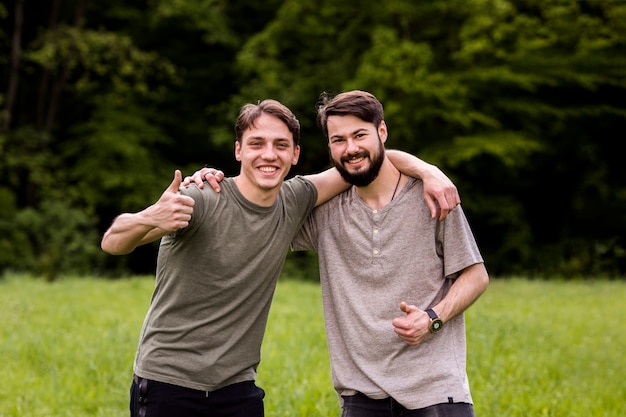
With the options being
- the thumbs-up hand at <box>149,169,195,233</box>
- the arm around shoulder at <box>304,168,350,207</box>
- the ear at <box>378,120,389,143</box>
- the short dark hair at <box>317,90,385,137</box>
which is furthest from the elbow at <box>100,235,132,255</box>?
the ear at <box>378,120,389,143</box>

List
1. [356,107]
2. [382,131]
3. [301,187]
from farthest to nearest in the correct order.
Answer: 1. [301,187]
2. [382,131]
3. [356,107]

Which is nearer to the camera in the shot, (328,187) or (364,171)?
(364,171)

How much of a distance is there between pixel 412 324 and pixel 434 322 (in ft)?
0.39

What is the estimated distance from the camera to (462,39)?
19062mm

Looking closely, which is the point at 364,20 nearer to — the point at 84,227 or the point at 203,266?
the point at 84,227

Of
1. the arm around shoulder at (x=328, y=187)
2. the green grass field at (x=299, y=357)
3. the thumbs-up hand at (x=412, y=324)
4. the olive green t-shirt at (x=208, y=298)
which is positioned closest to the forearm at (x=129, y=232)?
the olive green t-shirt at (x=208, y=298)

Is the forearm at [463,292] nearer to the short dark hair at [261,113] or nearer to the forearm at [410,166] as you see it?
the forearm at [410,166]

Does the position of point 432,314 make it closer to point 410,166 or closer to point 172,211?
point 410,166

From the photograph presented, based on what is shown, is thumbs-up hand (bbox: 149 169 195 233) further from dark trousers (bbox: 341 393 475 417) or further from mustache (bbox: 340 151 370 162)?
dark trousers (bbox: 341 393 475 417)

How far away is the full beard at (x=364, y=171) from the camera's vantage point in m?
3.45

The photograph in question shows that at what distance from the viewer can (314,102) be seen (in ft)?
67.5

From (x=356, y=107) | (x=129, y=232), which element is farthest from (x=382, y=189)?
(x=129, y=232)

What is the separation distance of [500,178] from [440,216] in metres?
19.2

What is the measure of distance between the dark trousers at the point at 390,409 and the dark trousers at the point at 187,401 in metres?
0.45
